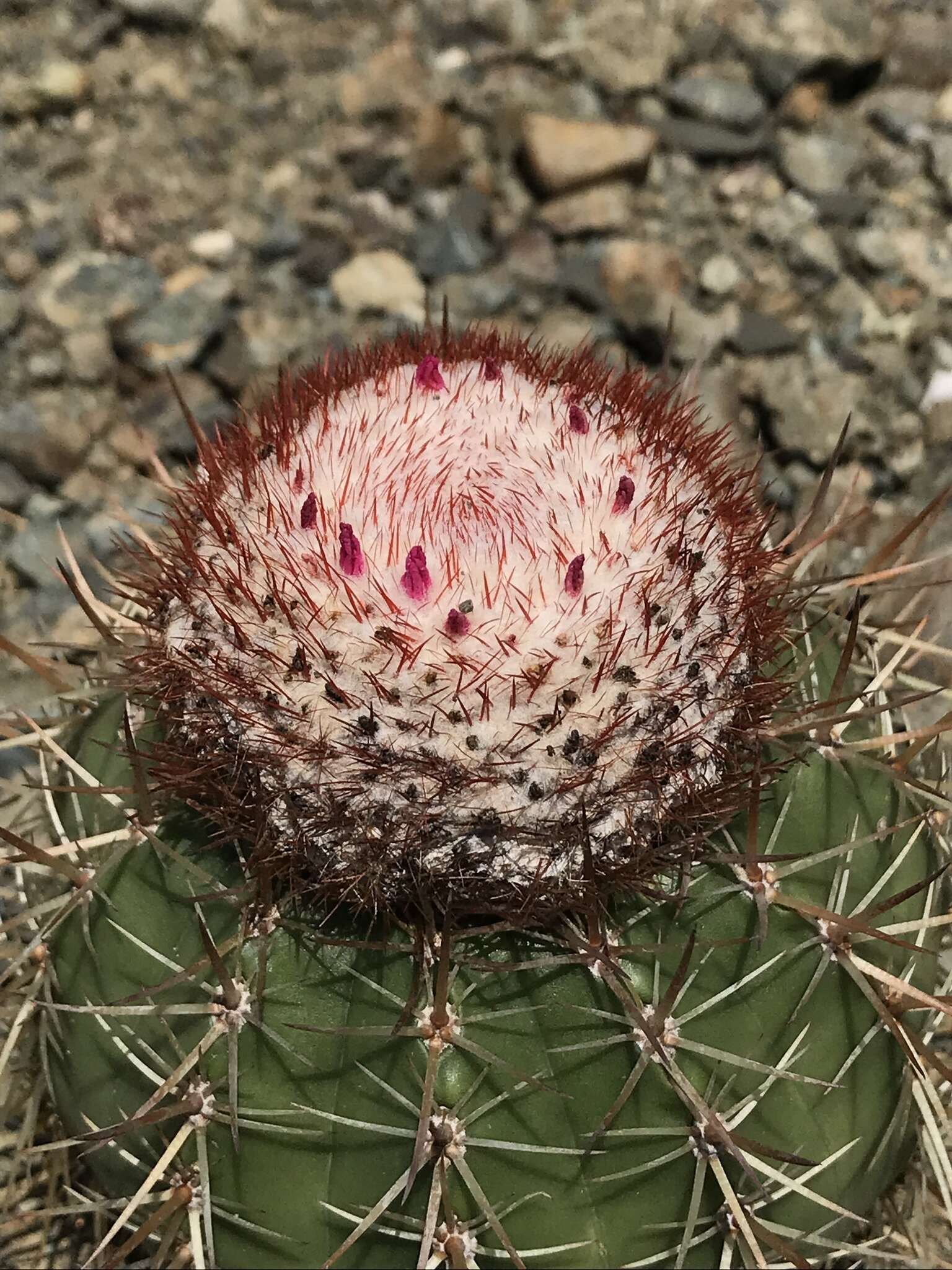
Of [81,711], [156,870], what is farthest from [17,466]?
[156,870]

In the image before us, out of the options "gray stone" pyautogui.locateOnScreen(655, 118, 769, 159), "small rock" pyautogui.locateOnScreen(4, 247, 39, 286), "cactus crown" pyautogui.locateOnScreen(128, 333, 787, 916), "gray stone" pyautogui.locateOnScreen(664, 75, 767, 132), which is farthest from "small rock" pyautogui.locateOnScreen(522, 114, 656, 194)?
"cactus crown" pyautogui.locateOnScreen(128, 333, 787, 916)

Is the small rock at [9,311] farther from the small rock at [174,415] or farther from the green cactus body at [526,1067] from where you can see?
the green cactus body at [526,1067]

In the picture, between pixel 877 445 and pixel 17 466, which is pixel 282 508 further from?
pixel 877 445

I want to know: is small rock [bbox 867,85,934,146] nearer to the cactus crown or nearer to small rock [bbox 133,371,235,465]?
small rock [bbox 133,371,235,465]

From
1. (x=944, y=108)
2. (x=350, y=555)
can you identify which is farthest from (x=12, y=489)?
(x=944, y=108)

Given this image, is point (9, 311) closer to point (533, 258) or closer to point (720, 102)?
point (533, 258)
